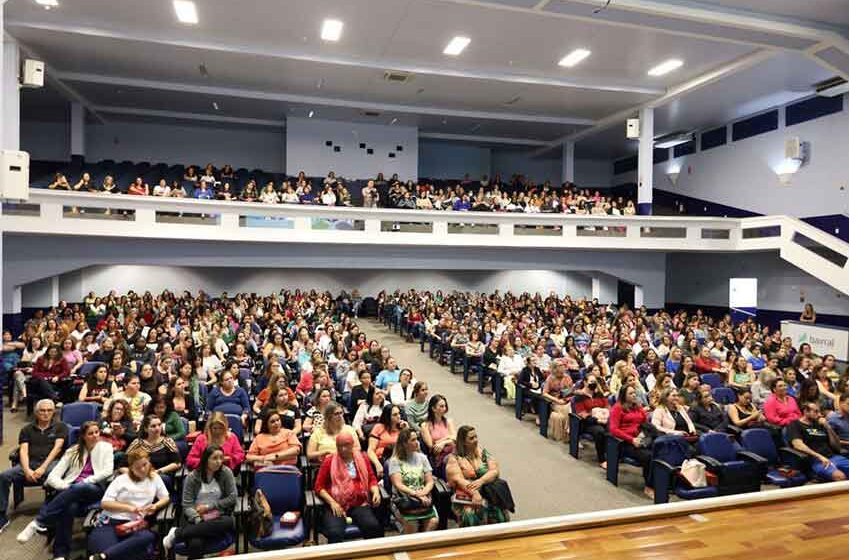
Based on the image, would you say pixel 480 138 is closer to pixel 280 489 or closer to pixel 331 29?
pixel 331 29

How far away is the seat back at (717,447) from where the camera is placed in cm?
457

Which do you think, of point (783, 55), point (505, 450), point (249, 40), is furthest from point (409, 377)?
point (783, 55)

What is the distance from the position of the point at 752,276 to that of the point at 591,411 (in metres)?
12.8

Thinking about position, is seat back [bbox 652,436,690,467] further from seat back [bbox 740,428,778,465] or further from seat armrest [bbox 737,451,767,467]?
seat back [bbox 740,428,778,465]

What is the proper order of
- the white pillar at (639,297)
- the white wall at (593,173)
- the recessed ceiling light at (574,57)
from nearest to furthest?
the recessed ceiling light at (574,57), the white pillar at (639,297), the white wall at (593,173)

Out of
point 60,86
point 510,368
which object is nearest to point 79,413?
point 510,368

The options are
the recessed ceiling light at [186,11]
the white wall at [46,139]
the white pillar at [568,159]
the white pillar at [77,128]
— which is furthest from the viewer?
the white pillar at [568,159]

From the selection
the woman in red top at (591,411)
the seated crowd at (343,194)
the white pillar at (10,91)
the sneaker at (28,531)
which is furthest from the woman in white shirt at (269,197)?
the sneaker at (28,531)

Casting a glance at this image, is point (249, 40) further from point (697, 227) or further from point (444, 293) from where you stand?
point (697, 227)

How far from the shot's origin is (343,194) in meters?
13.8

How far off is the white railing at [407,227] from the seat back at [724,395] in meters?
7.55

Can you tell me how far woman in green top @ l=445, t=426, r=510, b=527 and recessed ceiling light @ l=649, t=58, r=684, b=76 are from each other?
456 inches

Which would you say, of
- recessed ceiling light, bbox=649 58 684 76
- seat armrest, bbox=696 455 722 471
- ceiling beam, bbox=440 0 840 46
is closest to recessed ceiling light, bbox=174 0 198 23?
ceiling beam, bbox=440 0 840 46

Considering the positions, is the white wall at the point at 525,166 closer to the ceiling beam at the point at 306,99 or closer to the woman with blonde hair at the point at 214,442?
the ceiling beam at the point at 306,99
